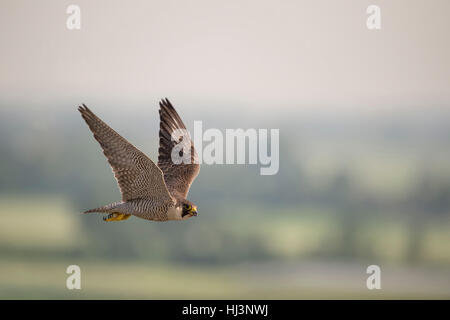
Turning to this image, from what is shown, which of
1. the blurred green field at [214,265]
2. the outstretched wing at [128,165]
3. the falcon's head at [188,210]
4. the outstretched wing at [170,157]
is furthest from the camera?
the blurred green field at [214,265]

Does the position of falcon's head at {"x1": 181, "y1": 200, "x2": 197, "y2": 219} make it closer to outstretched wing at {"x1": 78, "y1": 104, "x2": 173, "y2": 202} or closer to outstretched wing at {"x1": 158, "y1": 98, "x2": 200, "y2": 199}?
outstretched wing at {"x1": 78, "y1": 104, "x2": 173, "y2": 202}

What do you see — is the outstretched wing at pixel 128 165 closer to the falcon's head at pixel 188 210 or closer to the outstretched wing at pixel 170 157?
the falcon's head at pixel 188 210

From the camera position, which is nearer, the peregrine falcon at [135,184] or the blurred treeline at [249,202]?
the peregrine falcon at [135,184]

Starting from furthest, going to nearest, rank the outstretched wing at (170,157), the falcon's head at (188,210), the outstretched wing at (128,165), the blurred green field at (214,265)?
1. the blurred green field at (214,265)
2. the outstretched wing at (170,157)
3. the falcon's head at (188,210)
4. the outstretched wing at (128,165)

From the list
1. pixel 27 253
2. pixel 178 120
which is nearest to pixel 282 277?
pixel 27 253

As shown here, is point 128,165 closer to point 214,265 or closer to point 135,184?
point 135,184

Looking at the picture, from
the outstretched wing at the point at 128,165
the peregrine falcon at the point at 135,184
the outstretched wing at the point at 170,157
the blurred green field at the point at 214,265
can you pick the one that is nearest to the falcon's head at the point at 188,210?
the peregrine falcon at the point at 135,184

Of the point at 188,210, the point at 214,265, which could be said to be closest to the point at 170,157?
the point at 188,210

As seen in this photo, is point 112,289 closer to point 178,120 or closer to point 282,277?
point 282,277
